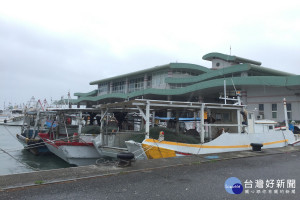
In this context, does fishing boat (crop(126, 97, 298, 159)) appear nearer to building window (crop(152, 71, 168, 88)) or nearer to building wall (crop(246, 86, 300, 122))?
building wall (crop(246, 86, 300, 122))

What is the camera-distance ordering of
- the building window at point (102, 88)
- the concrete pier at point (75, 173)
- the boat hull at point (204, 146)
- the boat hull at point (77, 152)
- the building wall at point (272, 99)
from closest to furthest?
1. the concrete pier at point (75, 173)
2. the boat hull at point (204, 146)
3. the boat hull at point (77, 152)
4. the building wall at point (272, 99)
5. the building window at point (102, 88)

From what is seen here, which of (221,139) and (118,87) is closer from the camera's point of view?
(221,139)

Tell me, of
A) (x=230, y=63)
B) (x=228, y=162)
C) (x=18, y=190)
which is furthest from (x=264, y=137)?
(x=230, y=63)

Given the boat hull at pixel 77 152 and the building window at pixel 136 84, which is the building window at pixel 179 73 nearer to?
the building window at pixel 136 84

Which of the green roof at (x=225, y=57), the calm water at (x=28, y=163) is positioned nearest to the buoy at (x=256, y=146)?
the calm water at (x=28, y=163)

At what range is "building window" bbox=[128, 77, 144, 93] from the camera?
4885cm

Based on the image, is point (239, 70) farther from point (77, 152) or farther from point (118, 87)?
point (118, 87)

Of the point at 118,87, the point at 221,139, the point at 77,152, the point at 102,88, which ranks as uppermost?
the point at 102,88

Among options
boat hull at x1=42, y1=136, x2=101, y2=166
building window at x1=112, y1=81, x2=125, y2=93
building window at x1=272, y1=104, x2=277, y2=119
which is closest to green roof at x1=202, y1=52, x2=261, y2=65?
building window at x1=272, y1=104, x2=277, y2=119

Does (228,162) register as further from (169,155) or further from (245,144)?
(245,144)

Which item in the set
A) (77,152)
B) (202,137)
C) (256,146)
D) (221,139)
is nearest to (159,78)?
(77,152)

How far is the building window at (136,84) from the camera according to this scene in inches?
1923

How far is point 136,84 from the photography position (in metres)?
50.2

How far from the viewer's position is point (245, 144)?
12.8 meters
